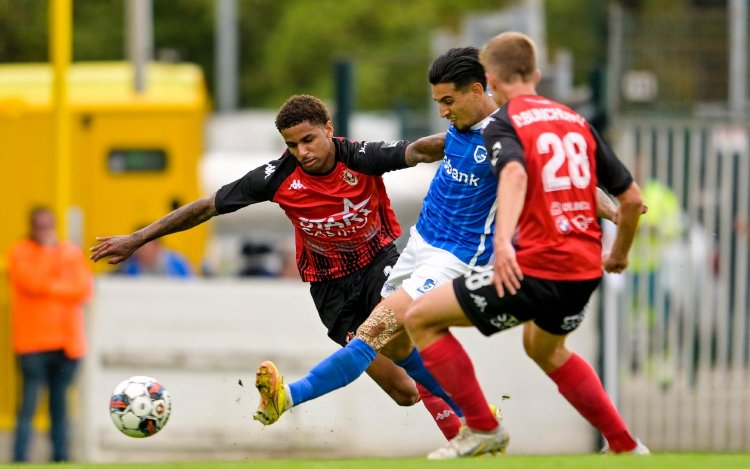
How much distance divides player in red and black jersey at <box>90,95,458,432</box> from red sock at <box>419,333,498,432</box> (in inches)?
40.9

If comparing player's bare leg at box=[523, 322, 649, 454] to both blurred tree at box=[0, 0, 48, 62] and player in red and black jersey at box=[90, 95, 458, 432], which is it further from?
blurred tree at box=[0, 0, 48, 62]

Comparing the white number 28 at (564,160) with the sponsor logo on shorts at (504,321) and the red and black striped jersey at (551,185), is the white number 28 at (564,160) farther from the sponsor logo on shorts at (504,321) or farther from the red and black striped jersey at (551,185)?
the sponsor logo on shorts at (504,321)

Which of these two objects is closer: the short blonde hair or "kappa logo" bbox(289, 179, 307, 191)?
the short blonde hair

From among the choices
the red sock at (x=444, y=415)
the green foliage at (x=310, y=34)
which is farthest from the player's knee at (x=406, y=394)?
the green foliage at (x=310, y=34)

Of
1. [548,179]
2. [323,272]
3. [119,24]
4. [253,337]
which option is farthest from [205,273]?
[119,24]

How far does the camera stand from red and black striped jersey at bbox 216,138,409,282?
8.57 meters

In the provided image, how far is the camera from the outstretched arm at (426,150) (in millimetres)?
8422

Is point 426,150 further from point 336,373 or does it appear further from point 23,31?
point 23,31

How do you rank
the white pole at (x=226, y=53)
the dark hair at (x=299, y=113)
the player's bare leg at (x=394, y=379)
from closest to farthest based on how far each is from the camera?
the dark hair at (x=299, y=113) < the player's bare leg at (x=394, y=379) < the white pole at (x=226, y=53)

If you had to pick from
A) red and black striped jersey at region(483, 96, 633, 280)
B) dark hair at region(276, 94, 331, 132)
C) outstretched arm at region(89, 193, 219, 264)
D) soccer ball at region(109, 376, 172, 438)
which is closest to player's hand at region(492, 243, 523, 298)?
red and black striped jersey at region(483, 96, 633, 280)

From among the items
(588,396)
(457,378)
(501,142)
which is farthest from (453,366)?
(501,142)

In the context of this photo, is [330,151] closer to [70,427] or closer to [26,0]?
[70,427]

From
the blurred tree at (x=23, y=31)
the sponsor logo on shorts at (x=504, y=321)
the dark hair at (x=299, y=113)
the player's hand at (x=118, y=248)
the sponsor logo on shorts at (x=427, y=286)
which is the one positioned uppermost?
the blurred tree at (x=23, y=31)

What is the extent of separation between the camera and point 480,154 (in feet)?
26.7
